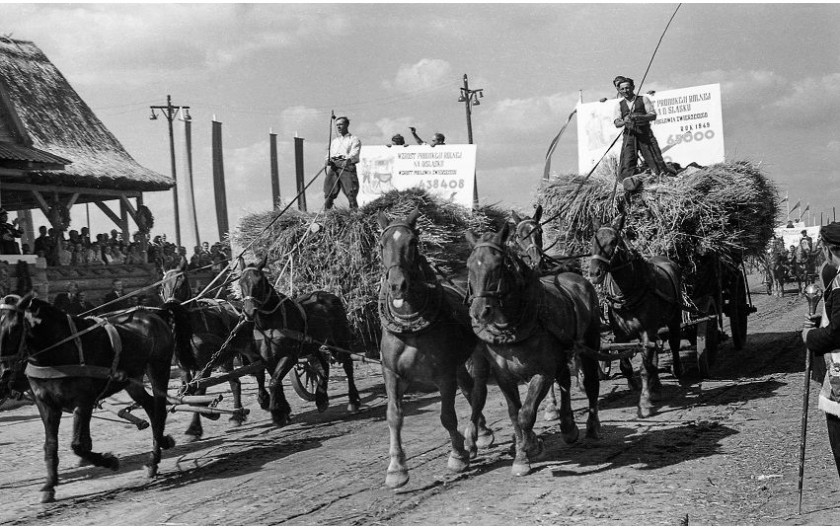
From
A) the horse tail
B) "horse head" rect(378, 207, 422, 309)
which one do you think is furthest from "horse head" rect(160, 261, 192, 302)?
"horse head" rect(378, 207, 422, 309)

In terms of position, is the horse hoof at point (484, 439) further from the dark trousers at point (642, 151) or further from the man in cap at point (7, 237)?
the man in cap at point (7, 237)

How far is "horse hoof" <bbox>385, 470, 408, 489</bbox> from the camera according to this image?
20.7 feet

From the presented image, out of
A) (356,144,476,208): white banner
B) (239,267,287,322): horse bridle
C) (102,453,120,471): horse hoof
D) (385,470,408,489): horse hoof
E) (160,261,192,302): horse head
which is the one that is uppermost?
(356,144,476,208): white banner

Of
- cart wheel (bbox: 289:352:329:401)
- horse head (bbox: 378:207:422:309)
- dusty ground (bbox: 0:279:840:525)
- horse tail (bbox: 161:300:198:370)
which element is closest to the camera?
dusty ground (bbox: 0:279:840:525)

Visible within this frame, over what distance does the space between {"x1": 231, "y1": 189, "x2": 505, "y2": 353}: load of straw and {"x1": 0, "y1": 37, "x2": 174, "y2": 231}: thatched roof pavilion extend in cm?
825

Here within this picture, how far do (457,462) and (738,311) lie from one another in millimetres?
7405

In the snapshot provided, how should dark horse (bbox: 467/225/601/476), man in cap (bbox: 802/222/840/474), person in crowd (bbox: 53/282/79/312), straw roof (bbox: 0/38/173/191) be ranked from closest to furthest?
man in cap (bbox: 802/222/840/474)
dark horse (bbox: 467/225/601/476)
person in crowd (bbox: 53/282/79/312)
straw roof (bbox: 0/38/173/191)

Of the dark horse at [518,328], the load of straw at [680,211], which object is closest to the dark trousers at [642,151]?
the load of straw at [680,211]

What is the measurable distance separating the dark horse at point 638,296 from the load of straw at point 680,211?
0.78 metres

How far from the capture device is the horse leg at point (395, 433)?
636cm

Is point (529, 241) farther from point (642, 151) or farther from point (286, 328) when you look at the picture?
point (642, 151)

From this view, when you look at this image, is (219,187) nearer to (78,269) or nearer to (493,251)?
(78,269)

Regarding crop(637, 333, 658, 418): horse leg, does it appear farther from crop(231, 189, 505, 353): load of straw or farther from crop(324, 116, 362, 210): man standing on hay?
crop(324, 116, 362, 210): man standing on hay

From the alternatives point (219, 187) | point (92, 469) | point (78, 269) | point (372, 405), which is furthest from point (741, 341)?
point (219, 187)
